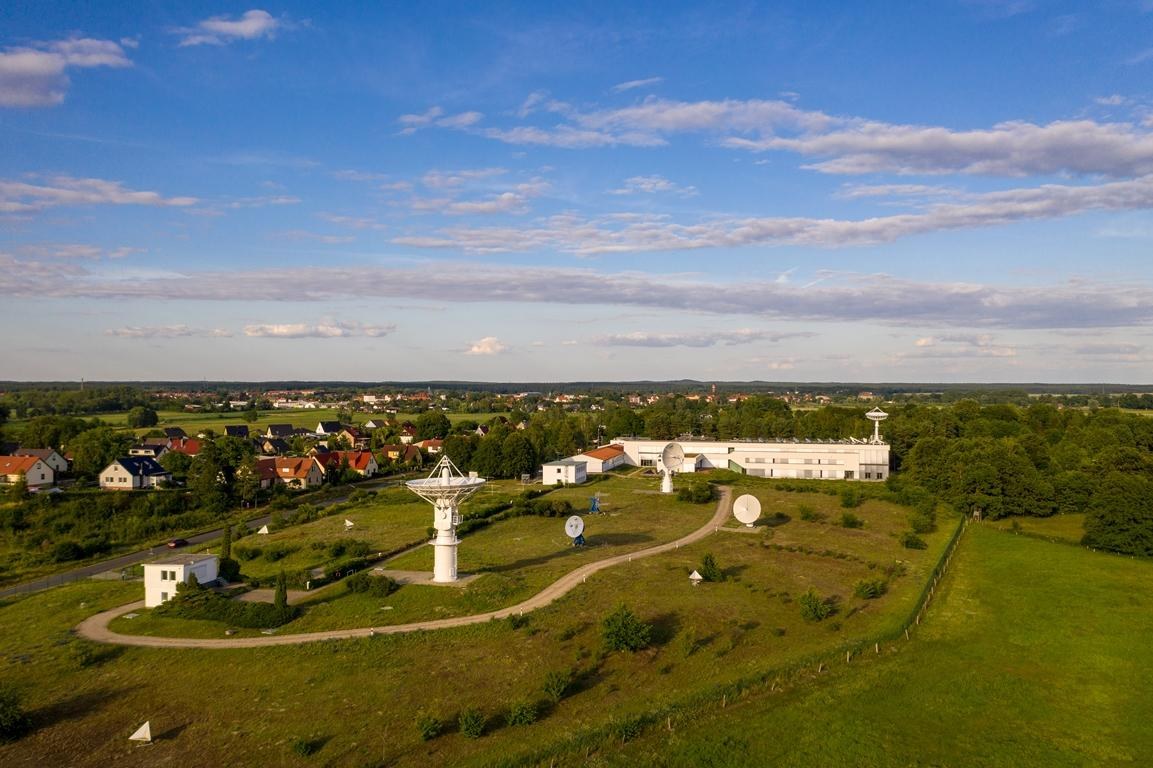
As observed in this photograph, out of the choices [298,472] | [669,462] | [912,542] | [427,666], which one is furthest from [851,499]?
[298,472]

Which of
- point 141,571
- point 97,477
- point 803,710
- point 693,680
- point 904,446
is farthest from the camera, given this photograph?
point 904,446

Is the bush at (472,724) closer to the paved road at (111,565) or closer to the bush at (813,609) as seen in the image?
the bush at (813,609)

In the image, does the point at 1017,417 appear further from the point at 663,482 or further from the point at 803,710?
the point at 803,710

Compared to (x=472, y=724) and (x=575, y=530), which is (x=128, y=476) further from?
(x=472, y=724)

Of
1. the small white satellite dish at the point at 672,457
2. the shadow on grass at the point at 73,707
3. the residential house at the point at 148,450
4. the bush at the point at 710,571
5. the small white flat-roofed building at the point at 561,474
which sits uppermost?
the small white satellite dish at the point at 672,457

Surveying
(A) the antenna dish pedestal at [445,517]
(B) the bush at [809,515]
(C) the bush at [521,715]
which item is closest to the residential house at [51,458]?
(A) the antenna dish pedestal at [445,517]

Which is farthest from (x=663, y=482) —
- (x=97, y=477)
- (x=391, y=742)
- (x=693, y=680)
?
(x=97, y=477)
